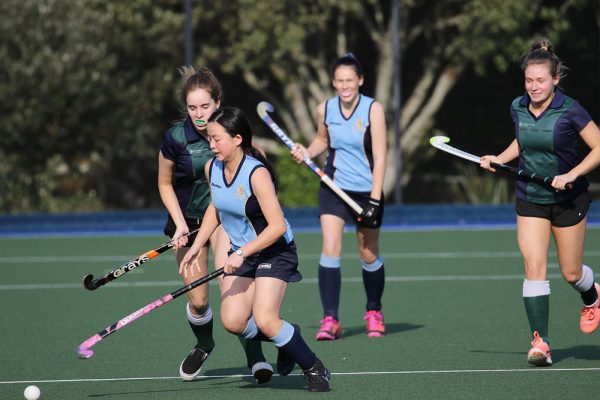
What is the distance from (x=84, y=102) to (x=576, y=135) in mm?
11973

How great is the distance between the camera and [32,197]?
59.6 feet

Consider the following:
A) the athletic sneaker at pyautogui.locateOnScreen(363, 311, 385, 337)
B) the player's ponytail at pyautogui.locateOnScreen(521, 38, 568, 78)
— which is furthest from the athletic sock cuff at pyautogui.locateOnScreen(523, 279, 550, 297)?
the athletic sneaker at pyautogui.locateOnScreen(363, 311, 385, 337)

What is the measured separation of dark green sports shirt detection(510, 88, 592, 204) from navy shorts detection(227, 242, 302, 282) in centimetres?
150

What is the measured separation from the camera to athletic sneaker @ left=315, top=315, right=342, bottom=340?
314 inches

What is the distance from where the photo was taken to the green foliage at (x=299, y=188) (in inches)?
696

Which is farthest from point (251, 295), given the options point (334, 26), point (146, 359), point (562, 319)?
point (334, 26)

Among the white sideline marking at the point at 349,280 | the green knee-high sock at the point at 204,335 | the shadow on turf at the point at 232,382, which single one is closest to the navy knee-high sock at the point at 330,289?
the shadow on turf at the point at 232,382

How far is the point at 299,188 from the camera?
698 inches

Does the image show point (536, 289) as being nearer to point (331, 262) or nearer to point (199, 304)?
point (331, 262)

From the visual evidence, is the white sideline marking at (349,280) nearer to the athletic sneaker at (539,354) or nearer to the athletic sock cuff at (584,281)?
the athletic sock cuff at (584,281)

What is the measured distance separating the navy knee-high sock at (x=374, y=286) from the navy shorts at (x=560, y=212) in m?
1.65

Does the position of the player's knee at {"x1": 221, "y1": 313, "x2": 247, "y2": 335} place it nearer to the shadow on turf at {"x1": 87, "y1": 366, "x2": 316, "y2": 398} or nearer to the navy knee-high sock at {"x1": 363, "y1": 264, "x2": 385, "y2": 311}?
the shadow on turf at {"x1": 87, "y1": 366, "x2": 316, "y2": 398}

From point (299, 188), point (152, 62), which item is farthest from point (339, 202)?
point (152, 62)

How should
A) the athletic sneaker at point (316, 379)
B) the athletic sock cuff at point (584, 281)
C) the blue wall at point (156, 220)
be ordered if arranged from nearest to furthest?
the athletic sneaker at point (316, 379)
the athletic sock cuff at point (584, 281)
the blue wall at point (156, 220)
